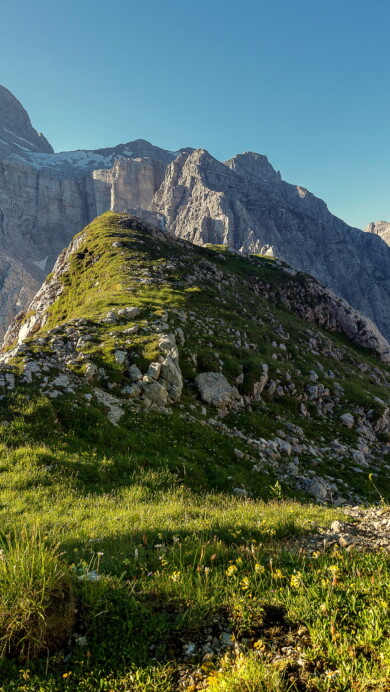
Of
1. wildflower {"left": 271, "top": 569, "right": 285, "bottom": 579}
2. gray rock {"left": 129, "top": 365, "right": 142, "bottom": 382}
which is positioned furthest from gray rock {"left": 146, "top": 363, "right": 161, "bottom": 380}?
wildflower {"left": 271, "top": 569, "right": 285, "bottom": 579}

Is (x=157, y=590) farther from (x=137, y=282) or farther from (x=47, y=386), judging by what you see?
(x=137, y=282)

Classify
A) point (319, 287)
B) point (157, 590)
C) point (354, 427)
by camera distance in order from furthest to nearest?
point (319, 287) → point (354, 427) → point (157, 590)

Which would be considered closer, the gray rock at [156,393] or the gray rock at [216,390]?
the gray rock at [156,393]

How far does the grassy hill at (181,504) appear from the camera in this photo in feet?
11.5

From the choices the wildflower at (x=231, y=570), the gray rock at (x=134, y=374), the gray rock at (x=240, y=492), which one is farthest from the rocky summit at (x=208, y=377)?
the wildflower at (x=231, y=570)

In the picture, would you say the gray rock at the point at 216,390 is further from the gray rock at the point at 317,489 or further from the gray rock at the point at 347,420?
the gray rock at the point at 347,420

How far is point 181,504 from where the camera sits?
364 inches

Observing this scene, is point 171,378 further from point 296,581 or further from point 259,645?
point 259,645

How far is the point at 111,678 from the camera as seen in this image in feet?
11.1

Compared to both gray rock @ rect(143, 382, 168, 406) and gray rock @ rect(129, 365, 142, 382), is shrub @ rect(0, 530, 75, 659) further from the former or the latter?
gray rock @ rect(129, 365, 142, 382)

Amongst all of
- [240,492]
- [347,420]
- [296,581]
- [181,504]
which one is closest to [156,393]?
[240,492]

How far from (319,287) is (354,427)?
171 ft

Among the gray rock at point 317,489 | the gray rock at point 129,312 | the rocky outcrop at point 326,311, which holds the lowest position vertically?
the gray rock at point 317,489

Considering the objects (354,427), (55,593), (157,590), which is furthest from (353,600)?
(354,427)
